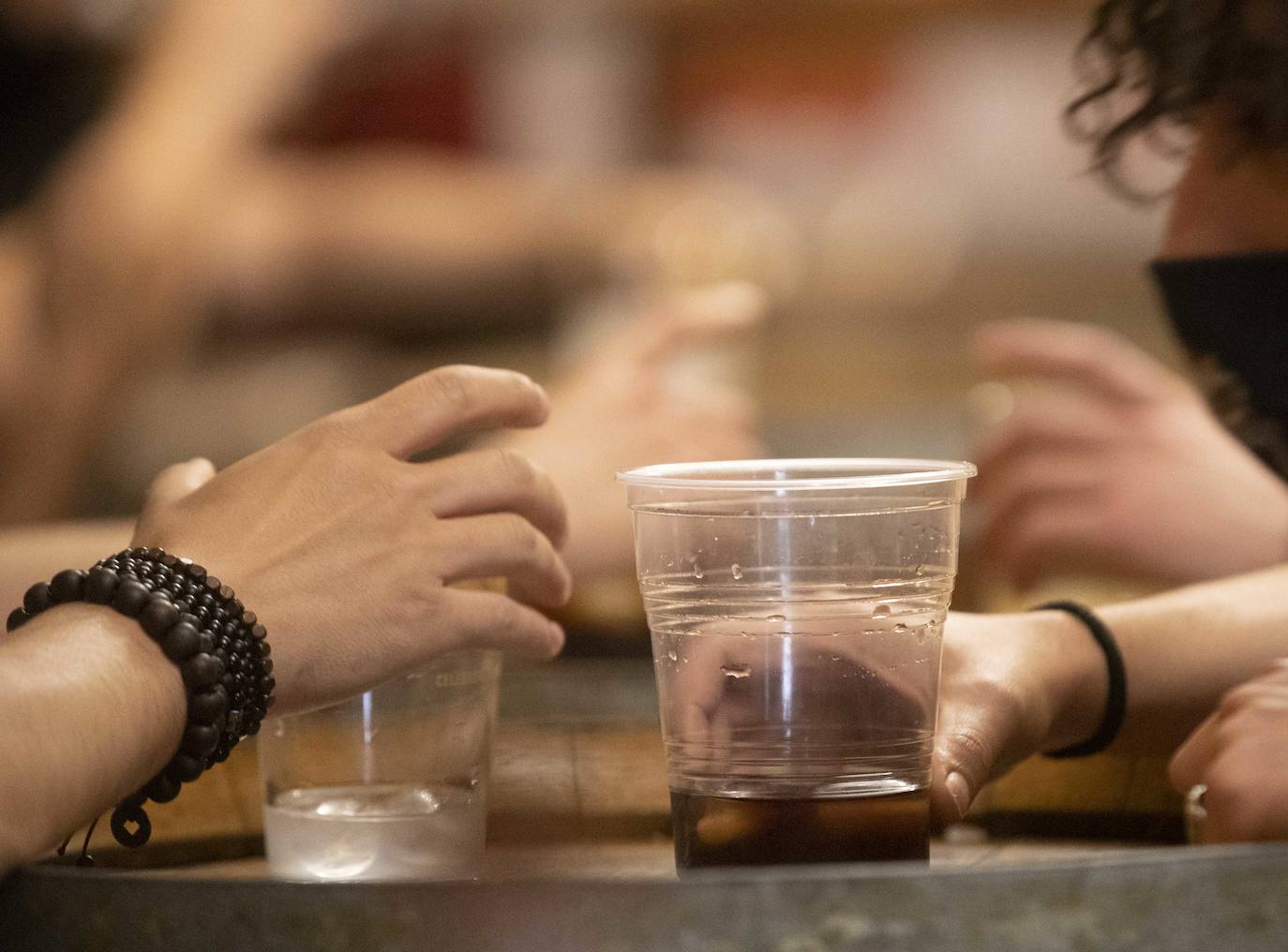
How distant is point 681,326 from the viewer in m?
1.79

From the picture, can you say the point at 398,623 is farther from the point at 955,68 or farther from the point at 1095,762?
the point at 955,68

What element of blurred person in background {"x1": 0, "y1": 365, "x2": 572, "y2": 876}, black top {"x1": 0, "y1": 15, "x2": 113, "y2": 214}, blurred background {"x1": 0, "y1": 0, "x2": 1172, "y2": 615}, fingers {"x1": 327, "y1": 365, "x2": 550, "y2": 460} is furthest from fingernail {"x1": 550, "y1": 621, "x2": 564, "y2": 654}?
black top {"x1": 0, "y1": 15, "x2": 113, "y2": 214}

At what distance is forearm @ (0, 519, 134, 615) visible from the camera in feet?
4.75

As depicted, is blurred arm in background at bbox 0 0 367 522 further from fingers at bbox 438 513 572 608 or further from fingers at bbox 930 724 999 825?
fingers at bbox 930 724 999 825

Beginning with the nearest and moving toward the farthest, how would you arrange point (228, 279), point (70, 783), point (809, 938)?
point (809, 938) < point (70, 783) < point (228, 279)

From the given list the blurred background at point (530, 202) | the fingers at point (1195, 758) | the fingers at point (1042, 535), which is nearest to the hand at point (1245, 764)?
the fingers at point (1195, 758)

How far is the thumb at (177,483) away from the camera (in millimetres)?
783

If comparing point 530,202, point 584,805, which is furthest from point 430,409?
point 530,202

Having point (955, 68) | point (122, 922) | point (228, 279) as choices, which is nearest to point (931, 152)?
point (955, 68)

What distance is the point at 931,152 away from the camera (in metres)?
4.64

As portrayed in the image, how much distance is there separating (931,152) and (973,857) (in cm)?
414

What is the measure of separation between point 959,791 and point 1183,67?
1.81ft

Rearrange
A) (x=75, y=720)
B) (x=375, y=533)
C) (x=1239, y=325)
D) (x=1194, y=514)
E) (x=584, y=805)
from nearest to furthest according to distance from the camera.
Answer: (x=75, y=720) < (x=375, y=533) < (x=584, y=805) < (x=1239, y=325) < (x=1194, y=514)

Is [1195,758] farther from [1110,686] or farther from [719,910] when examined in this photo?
[719,910]
